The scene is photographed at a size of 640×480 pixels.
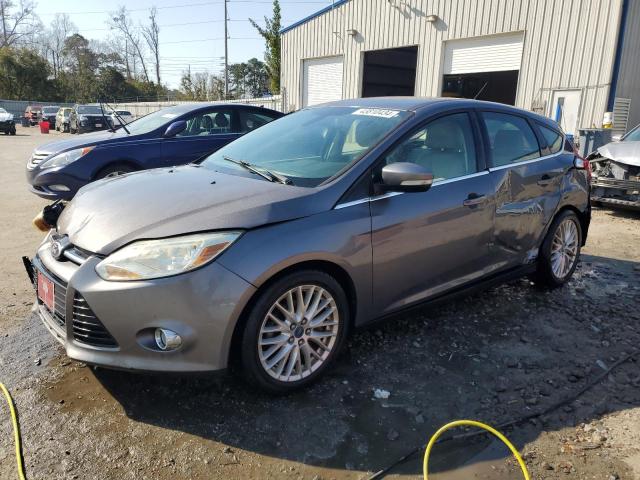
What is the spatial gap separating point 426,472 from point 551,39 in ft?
40.8

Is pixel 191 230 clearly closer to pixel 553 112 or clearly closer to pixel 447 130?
pixel 447 130

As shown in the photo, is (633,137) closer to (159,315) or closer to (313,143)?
(313,143)

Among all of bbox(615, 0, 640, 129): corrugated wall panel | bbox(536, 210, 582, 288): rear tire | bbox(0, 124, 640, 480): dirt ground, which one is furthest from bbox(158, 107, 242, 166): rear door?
bbox(615, 0, 640, 129): corrugated wall panel


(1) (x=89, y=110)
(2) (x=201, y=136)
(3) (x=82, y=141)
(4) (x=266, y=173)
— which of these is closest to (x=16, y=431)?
(4) (x=266, y=173)

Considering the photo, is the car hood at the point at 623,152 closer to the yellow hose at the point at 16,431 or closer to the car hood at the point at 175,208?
the car hood at the point at 175,208

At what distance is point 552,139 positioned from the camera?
4363 millimetres

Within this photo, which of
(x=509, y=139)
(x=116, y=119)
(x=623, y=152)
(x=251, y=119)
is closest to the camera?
(x=509, y=139)

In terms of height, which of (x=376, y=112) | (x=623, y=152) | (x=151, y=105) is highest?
(x=151, y=105)

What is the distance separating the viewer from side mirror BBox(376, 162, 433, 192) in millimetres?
2830

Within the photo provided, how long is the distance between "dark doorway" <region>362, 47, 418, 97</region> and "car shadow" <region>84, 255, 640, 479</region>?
14.6m

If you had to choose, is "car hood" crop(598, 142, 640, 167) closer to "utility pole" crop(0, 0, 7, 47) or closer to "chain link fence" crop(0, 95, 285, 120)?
"chain link fence" crop(0, 95, 285, 120)

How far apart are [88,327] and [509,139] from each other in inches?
127

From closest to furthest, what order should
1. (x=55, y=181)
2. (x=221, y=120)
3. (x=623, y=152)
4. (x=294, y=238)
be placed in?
(x=294, y=238) < (x=55, y=181) < (x=221, y=120) < (x=623, y=152)

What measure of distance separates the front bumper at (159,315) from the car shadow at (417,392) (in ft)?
0.45
